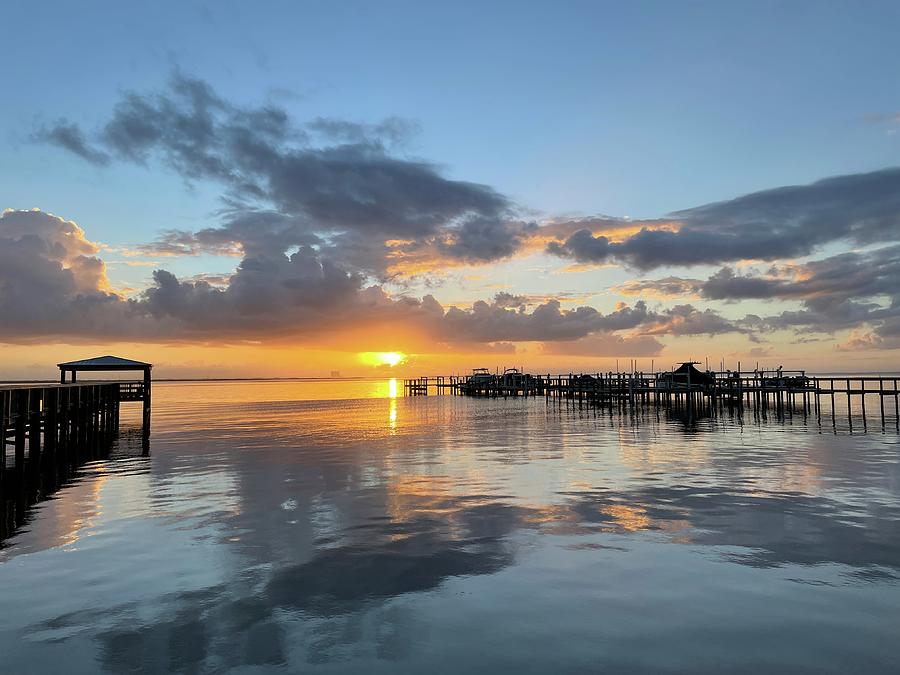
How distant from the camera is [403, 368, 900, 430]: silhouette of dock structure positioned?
63.3 m

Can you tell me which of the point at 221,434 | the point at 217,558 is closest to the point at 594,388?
the point at 221,434

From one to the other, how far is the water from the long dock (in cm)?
153

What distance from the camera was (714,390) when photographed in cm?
7262

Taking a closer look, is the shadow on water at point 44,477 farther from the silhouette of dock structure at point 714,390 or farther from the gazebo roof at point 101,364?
the silhouette of dock structure at point 714,390

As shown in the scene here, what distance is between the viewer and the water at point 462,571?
796 cm

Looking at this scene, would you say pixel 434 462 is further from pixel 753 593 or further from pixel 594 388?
pixel 594 388

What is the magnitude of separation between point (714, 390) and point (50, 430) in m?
67.3

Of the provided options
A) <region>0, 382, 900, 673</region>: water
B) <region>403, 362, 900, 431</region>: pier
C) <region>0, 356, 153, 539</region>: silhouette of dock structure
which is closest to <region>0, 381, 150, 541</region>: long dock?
<region>0, 356, 153, 539</region>: silhouette of dock structure

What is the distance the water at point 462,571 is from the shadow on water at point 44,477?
0.85m

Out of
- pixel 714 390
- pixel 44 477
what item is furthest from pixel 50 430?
pixel 714 390

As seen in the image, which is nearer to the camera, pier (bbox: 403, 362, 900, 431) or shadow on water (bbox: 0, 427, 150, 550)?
shadow on water (bbox: 0, 427, 150, 550)

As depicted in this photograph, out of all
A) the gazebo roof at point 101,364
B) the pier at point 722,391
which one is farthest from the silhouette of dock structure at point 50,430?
the pier at point 722,391

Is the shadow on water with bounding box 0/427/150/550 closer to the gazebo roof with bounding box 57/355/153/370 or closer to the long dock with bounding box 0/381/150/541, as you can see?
the long dock with bounding box 0/381/150/541

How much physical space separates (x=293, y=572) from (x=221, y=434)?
31816 mm
